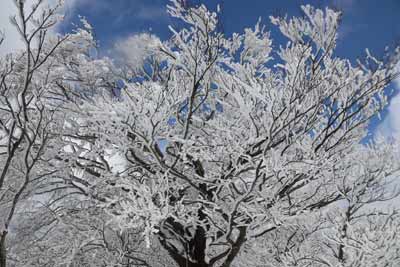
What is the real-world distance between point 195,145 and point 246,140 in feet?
2.71

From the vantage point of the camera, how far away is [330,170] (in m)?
6.32

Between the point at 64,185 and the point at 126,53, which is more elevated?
the point at 126,53

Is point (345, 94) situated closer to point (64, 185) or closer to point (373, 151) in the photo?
point (373, 151)

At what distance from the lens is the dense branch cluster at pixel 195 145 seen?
17.6 ft

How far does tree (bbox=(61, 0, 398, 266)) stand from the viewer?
5.50 meters

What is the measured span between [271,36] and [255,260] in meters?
5.23

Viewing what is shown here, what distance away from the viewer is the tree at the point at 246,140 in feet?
18.0

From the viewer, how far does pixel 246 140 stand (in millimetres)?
5996

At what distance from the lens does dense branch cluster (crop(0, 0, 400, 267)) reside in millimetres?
5367

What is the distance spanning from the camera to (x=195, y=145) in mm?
6090

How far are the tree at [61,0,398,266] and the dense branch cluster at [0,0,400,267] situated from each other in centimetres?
3

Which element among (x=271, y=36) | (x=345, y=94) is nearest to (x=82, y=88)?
(x=271, y=36)

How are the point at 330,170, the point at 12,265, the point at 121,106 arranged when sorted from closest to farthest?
the point at 121,106 → the point at 330,170 → the point at 12,265

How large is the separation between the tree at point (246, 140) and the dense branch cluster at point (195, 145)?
3 cm
